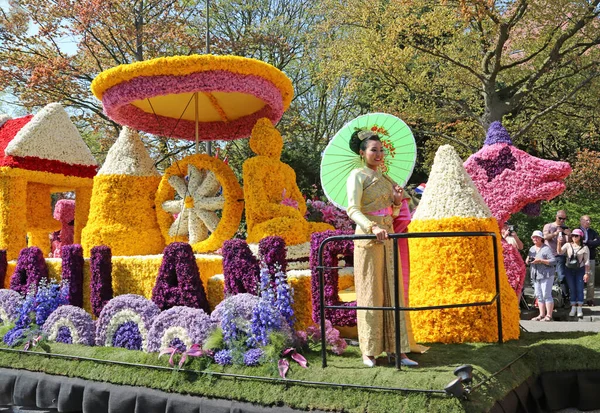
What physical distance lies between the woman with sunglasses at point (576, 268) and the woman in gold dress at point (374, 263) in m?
6.35

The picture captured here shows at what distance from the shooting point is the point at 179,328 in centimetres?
539

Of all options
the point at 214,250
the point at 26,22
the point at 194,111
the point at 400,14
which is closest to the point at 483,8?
the point at 400,14

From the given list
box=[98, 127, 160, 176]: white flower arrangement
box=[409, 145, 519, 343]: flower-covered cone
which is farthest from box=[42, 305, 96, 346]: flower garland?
box=[409, 145, 519, 343]: flower-covered cone

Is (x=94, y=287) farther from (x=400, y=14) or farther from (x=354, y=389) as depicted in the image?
(x=400, y=14)

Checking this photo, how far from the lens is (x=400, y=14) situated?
16.6m

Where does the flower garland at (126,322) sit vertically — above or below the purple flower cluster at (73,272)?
below

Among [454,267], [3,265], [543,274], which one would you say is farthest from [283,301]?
[543,274]

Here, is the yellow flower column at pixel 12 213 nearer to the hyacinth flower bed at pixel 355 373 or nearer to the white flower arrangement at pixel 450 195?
the hyacinth flower bed at pixel 355 373

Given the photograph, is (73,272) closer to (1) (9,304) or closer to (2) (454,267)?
(1) (9,304)

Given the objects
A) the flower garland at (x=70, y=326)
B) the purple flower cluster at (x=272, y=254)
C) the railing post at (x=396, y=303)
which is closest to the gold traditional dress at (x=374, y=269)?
the railing post at (x=396, y=303)

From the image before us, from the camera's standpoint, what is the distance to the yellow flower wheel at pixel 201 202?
7.65 meters

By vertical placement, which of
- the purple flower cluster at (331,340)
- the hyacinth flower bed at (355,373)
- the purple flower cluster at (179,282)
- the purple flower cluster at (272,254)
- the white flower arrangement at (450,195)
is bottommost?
the hyacinth flower bed at (355,373)

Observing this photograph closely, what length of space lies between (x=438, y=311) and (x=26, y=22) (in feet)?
51.2

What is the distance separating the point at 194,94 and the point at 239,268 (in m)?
3.11
